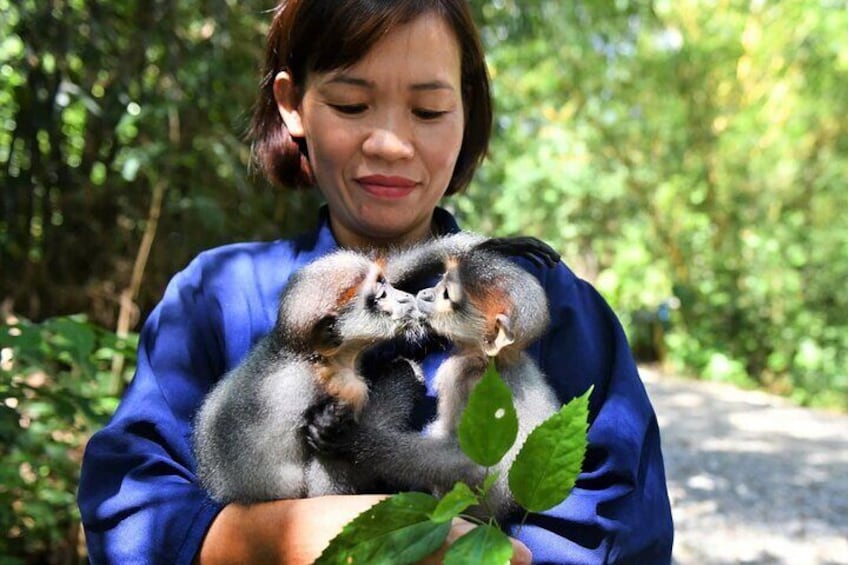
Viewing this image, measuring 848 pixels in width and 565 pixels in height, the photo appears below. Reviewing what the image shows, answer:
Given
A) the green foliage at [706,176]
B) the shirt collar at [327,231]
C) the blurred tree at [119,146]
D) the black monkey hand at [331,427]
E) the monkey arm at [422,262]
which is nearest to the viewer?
the black monkey hand at [331,427]

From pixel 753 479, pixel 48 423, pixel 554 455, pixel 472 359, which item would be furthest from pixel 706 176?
pixel 554 455

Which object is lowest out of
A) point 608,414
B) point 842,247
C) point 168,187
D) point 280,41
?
point 842,247

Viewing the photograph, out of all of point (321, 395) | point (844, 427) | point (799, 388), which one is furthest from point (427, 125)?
point (799, 388)

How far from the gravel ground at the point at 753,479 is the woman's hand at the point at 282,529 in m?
3.90

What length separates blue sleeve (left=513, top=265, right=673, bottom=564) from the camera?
1221 millimetres

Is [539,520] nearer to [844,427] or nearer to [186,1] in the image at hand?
[186,1]

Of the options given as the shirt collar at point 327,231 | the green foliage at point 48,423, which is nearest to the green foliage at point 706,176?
the green foliage at point 48,423

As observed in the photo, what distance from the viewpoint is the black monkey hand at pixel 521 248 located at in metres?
1.28

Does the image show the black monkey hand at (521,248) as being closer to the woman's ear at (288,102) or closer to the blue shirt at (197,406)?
the blue shirt at (197,406)

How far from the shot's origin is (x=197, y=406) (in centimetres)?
137

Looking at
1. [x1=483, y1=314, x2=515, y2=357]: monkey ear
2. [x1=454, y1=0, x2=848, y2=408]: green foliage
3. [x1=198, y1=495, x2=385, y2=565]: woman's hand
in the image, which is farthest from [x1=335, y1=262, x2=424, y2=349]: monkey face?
[x1=454, y1=0, x2=848, y2=408]: green foliage

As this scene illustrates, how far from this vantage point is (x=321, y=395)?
1.21 metres

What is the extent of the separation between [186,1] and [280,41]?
8.04 feet

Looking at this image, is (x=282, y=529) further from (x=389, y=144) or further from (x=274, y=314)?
(x=389, y=144)
